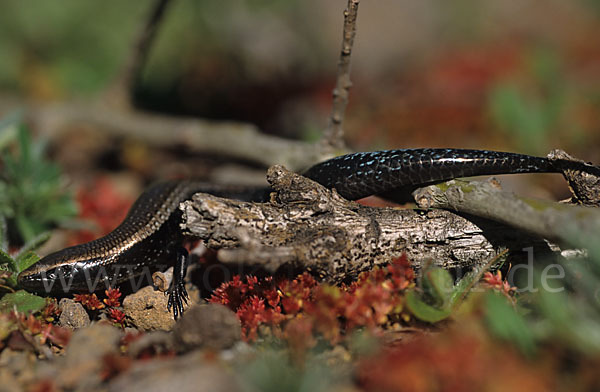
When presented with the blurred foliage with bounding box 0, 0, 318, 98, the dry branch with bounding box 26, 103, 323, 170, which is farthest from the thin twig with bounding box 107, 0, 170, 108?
the blurred foliage with bounding box 0, 0, 318, 98

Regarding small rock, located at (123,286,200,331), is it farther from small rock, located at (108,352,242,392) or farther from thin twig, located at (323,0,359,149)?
thin twig, located at (323,0,359,149)

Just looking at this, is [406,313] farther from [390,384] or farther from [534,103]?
[534,103]

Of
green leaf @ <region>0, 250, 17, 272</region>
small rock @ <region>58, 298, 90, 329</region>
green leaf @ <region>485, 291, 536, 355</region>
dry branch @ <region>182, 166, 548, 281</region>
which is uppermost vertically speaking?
dry branch @ <region>182, 166, 548, 281</region>

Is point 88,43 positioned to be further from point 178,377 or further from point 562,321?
point 562,321

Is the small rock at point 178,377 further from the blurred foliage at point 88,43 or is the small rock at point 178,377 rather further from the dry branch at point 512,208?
the blurred foliage at point 88,43

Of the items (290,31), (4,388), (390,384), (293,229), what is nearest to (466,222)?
(293,229)

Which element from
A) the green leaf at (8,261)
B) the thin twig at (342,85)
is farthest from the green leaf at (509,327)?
the green leaf at (8,261)

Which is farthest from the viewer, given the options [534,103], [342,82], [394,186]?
[534,103]
